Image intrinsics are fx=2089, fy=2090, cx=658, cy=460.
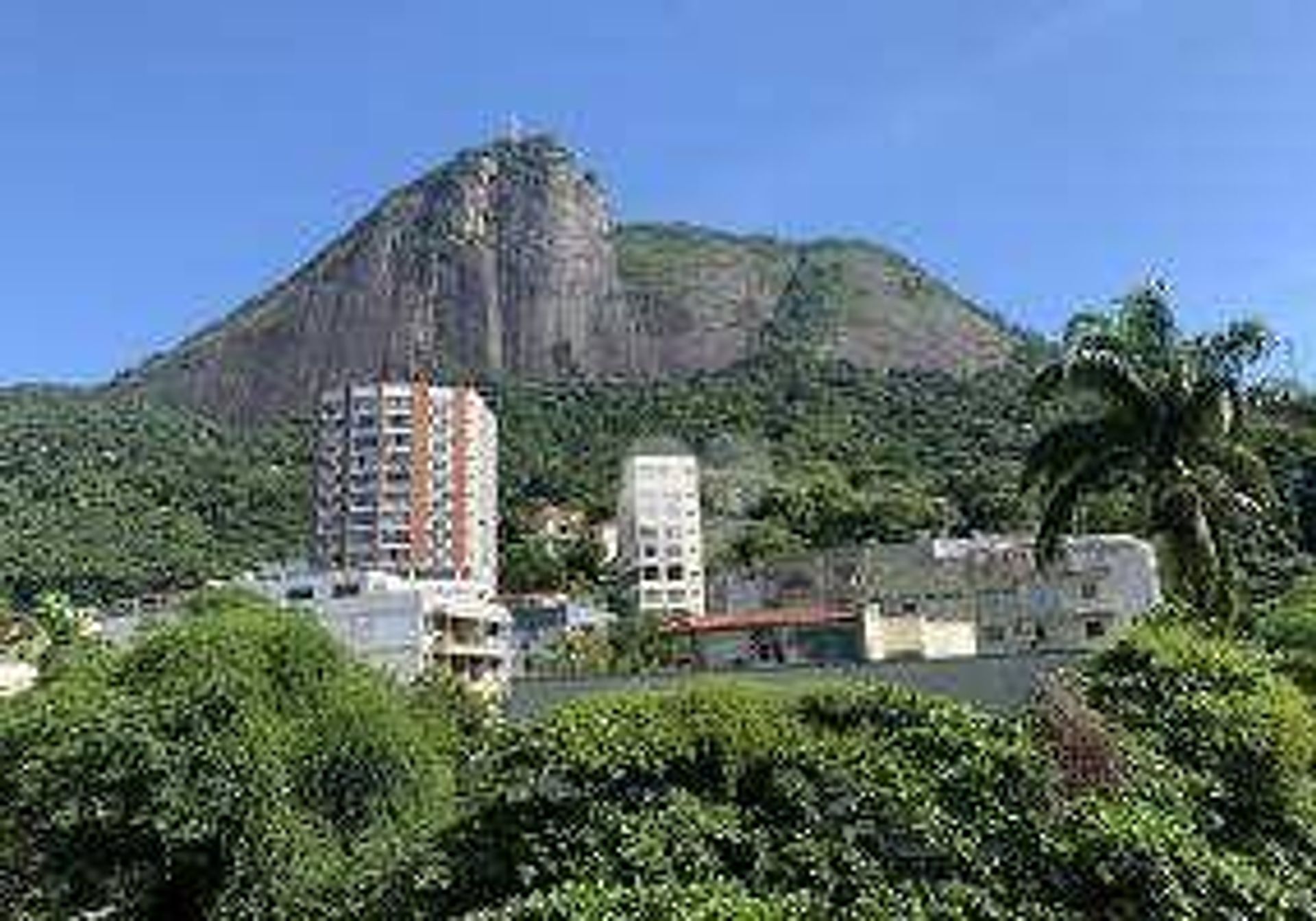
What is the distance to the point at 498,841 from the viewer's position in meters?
17.5

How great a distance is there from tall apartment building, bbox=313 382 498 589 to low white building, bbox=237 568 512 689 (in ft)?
188

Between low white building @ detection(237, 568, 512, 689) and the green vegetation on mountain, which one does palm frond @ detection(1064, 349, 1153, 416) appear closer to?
low white building @ detection(237, 568, 512, 689)

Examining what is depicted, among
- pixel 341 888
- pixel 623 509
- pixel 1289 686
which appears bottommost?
pixel 341 888

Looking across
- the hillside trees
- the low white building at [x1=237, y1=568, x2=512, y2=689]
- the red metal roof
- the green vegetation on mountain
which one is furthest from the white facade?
the hillside trees

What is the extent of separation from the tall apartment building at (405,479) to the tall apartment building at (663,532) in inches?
546

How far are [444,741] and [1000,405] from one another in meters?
159

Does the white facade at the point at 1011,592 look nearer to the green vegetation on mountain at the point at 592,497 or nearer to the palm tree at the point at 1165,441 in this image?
the green vegetation on mountain at the point at 592,497

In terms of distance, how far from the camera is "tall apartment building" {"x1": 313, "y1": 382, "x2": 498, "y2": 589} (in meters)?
174

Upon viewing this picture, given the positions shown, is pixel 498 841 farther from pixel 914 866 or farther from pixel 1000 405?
pixel 1000 405

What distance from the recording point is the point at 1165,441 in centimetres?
2973

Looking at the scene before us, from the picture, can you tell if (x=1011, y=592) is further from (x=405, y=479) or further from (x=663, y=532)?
(x=405, y=479)

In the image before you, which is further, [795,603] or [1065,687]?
[795,603]

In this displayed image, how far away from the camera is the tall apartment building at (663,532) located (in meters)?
152

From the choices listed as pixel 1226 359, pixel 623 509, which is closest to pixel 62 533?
pixel 623 509
